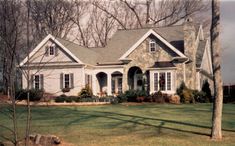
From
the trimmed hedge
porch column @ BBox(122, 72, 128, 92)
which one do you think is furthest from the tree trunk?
porch column @ BBox(122, 72, 128, 92)

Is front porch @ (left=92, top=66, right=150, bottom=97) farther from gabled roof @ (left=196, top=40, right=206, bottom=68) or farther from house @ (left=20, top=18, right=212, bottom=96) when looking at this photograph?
gabled roof @ (left=196, top=40, right=206, bottom=68)

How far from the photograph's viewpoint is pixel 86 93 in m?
33.6

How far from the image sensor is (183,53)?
33.6m

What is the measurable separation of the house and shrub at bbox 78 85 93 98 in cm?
60

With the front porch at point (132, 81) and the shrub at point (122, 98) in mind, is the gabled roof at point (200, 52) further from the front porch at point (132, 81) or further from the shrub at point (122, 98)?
the shrub at point (122, 98)

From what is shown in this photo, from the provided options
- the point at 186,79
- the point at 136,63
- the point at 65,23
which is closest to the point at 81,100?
the point at 136,63

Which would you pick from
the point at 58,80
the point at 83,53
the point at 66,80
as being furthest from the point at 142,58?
the point at 58,80

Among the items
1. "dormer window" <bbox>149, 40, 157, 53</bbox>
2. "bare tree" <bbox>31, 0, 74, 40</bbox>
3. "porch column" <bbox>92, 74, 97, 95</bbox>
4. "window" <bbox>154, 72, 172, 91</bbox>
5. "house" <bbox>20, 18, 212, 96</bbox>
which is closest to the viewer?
"window" <bbox>154, 72, 172, 91</bbox>

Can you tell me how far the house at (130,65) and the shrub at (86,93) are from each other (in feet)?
1.97

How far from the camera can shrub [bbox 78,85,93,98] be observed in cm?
3341

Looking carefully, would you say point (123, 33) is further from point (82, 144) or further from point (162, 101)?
point (82, 144)

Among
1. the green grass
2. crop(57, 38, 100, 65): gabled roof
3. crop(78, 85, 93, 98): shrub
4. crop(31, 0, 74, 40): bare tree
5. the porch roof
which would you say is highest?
crop(31, 0, 74, 40): bare tree

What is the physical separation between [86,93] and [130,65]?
191 inches

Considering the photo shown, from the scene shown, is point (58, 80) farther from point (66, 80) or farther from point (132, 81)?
point (132, 81)
